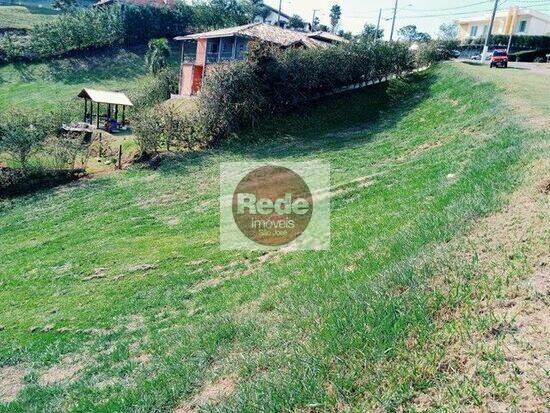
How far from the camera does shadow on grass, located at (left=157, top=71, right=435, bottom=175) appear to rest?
2136cm

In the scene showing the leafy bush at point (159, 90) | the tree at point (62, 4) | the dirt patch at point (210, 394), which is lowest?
the dirt patch at point (210, 394)

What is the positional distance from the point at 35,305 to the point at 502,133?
12.4 metres

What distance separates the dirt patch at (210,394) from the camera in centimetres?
437

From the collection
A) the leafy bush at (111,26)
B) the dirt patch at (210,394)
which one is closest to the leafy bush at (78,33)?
the leafy bush at (111,26)

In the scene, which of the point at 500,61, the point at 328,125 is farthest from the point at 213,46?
the point at 500,61

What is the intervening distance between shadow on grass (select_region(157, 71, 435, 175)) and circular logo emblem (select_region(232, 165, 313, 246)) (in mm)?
3839

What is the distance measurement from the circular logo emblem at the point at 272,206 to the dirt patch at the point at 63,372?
506 centimetres

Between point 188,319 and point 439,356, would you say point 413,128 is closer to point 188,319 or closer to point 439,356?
point 188,319

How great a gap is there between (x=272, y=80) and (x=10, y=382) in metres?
21.7

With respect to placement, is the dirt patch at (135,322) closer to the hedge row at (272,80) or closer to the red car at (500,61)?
the hedge row at (272,80)

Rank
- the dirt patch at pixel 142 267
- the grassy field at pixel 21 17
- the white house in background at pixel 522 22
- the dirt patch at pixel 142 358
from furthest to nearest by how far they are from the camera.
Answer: the grassy field at pixel 21 17 → the white house in background at pixel 522 22 → the dirt patch at pixel 142 267 → the dirt patch at pixel 142 358

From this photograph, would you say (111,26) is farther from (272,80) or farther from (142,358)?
(142,358)

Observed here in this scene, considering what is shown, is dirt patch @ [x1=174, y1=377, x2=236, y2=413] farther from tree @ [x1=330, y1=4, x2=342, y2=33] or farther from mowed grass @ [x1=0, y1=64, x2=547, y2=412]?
tree @ [x1=330, y1=4, x2=342, y2=33]

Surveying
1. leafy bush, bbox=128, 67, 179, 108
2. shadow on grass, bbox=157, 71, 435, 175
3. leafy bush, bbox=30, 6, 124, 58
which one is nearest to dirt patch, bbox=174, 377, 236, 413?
shadow on grass, bbox=157, 71, 435, 175
